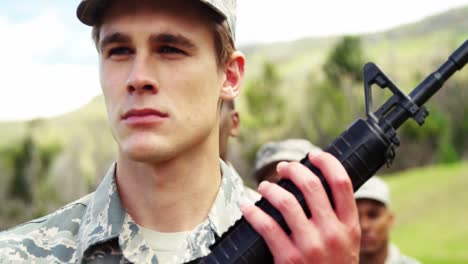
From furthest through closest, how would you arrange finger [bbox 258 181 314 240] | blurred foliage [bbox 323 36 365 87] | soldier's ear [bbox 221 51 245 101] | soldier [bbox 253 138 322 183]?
blurred foliage [bbox 323 36 365 87] < soldier [bbox 253 138 322 183] < soldier's ear [bbox 221 51 245 101] < finger [bbox 258 181 314 240]

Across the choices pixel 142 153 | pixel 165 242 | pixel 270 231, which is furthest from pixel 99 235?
pixel 270 231

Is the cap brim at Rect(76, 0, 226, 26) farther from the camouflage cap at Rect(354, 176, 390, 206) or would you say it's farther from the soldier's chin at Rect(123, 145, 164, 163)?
the camouflage cap at Rect(354, 176, 390, 206)

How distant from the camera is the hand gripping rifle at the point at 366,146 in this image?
2516mm

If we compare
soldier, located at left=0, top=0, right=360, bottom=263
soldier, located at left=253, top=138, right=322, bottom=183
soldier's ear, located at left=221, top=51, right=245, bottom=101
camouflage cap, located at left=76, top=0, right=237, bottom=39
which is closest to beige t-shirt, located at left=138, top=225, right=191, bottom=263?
soldier, located at left=0, top=0, right=360, bottom=263

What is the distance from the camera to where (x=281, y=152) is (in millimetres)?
6105

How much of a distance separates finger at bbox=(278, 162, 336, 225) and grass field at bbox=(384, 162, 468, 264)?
85.7ft

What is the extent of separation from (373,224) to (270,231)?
4283 millimetres

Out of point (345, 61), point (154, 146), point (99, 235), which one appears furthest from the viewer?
point (345, 61)

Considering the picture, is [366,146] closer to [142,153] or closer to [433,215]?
[142,153]

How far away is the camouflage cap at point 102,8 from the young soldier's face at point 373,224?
381cm

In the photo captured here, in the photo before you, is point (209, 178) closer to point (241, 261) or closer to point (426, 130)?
point (241, 261)

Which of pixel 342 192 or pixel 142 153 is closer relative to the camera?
pixel 342 192

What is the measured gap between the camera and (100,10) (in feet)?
9.87

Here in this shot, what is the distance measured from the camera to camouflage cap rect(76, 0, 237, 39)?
2.92m
